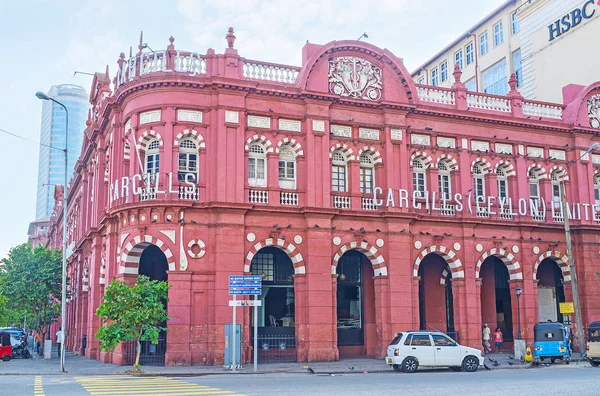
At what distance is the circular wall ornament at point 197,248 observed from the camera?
30.2 meters

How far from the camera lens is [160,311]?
2727 cm

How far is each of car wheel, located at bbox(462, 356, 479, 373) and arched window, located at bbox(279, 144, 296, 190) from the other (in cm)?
1189

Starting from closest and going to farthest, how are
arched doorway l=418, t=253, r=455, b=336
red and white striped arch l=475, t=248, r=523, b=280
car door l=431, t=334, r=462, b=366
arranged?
car door l=431, t=334, r=462, b=366, red and white striped arch l=475, t=248, r=523, b=280, arched doorway l=418, t=253, r=455, b=336

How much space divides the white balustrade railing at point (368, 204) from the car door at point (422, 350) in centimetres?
894

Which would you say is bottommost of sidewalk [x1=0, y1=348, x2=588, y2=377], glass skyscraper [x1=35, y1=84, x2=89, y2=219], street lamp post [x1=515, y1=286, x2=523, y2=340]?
sidewalk [x1=0, y1=348, x2=588, y2=377]

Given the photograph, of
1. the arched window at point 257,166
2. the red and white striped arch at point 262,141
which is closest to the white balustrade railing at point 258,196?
the arched window at point 257,166

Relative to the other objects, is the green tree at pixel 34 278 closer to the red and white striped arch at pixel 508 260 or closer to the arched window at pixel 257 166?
the arched window at pixel 257 166

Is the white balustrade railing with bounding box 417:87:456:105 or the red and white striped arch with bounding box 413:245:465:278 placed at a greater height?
the white balustrade railing with bounding box 417:87:456:105

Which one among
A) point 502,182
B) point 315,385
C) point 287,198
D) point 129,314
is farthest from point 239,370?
point 502,182

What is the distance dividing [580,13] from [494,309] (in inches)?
887

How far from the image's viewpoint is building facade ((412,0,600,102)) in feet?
150

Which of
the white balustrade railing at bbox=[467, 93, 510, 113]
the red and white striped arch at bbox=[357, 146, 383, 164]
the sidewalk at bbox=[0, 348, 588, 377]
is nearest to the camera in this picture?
the sidewalk at bbox=[0, 348, 588, 377]

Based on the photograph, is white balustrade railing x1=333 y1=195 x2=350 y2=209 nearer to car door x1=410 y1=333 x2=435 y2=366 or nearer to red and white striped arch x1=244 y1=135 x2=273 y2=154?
red and white striped arch x1=244 y1=135 x2=273 y2=154

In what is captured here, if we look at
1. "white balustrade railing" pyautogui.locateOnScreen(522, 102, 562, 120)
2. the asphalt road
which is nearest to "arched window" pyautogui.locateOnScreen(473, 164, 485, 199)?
"white balustrade railing" pyautogui.locateOnScreen(522, 102, 562, 120)
